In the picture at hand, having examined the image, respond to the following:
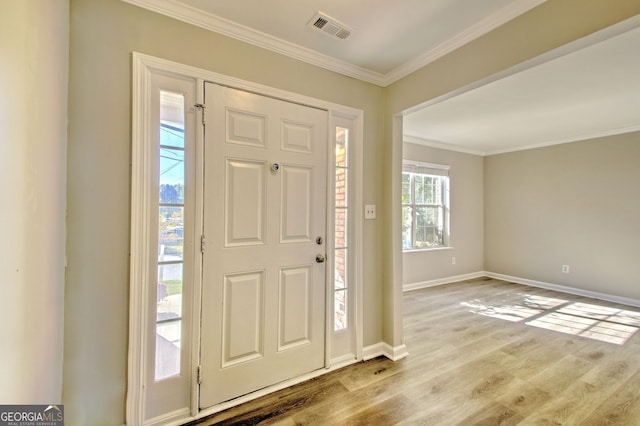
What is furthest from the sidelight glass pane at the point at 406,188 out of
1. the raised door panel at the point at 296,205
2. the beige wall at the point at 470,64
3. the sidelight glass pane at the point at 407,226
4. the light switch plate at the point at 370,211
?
the raised door panel at the point at 296,205

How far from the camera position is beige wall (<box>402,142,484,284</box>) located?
14.8 ft

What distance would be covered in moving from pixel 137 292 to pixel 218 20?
5.60ft

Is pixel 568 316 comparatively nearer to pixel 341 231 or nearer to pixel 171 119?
pixel 341 231

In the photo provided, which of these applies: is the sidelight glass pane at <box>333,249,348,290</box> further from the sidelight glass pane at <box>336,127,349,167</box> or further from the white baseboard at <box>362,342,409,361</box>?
the sidelight glass pane at <box>336,127,349,167</box>

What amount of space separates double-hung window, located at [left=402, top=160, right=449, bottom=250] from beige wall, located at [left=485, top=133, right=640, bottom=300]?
3.98 feet

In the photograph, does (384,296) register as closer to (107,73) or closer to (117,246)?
(117,246)

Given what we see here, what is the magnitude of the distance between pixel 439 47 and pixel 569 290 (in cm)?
469

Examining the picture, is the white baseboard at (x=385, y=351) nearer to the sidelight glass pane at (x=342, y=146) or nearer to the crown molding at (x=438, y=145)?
the sidelight glass pane at (x=342, y=146)

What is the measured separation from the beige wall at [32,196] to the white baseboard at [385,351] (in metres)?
2.00

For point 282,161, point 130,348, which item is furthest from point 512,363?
point 130,348

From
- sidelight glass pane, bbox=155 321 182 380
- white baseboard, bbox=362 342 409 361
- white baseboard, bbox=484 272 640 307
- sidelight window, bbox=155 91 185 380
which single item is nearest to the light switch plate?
white baseboard, bbox=362 342 409 361

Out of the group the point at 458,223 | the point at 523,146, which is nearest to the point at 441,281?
the point at 458,223

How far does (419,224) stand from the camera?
4.67 m

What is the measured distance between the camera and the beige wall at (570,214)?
3814 millimetres
